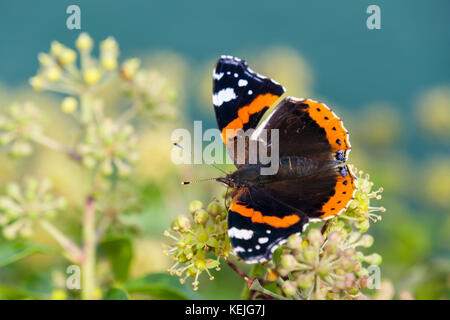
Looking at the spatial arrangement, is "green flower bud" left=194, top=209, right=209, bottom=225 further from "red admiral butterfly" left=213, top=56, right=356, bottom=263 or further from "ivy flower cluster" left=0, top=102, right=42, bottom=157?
"ivy flower cluster" left=0, top=102, right=42, bottom=157

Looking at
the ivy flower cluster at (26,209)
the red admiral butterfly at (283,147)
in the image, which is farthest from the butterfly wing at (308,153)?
the ivy flower cluster at (26,209)

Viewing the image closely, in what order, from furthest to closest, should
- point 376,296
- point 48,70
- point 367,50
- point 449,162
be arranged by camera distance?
point 367,50
point 449,162
point 48,70
point 376,296

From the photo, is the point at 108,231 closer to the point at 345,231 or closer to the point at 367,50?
the point at 345,231

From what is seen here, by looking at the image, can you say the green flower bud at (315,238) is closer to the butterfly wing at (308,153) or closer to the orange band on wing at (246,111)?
the butterfly wing at (308,153)

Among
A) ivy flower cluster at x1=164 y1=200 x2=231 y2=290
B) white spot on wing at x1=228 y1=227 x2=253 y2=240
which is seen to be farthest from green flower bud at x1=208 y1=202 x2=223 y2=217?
white spot on wing at x1=228 y1=227 x2=253 y2=240

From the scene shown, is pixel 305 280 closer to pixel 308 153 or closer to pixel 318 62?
pixel 308 153
